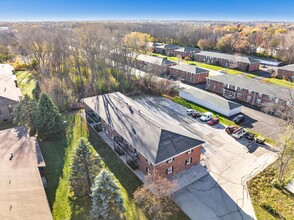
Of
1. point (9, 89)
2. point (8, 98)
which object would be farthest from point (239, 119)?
point (9, 89)

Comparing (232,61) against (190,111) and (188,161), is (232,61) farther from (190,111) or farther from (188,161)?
(188,161)

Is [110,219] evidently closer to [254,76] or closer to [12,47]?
[254,76]

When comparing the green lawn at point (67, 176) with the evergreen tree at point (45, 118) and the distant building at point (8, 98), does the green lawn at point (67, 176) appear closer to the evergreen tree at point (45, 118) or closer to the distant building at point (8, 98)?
the evergreen tree at point (45, 118)

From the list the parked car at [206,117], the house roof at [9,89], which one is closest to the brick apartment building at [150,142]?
the parked car at [206,117]

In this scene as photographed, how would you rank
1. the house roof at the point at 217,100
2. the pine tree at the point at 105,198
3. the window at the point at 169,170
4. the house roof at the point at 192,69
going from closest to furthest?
the pine tree at the point at 105,198, the window at the point at 169,170, the house roof at the point at 217,100, the house roof at the point at 192,69

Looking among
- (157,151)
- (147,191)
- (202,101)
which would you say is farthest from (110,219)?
(202,101)
